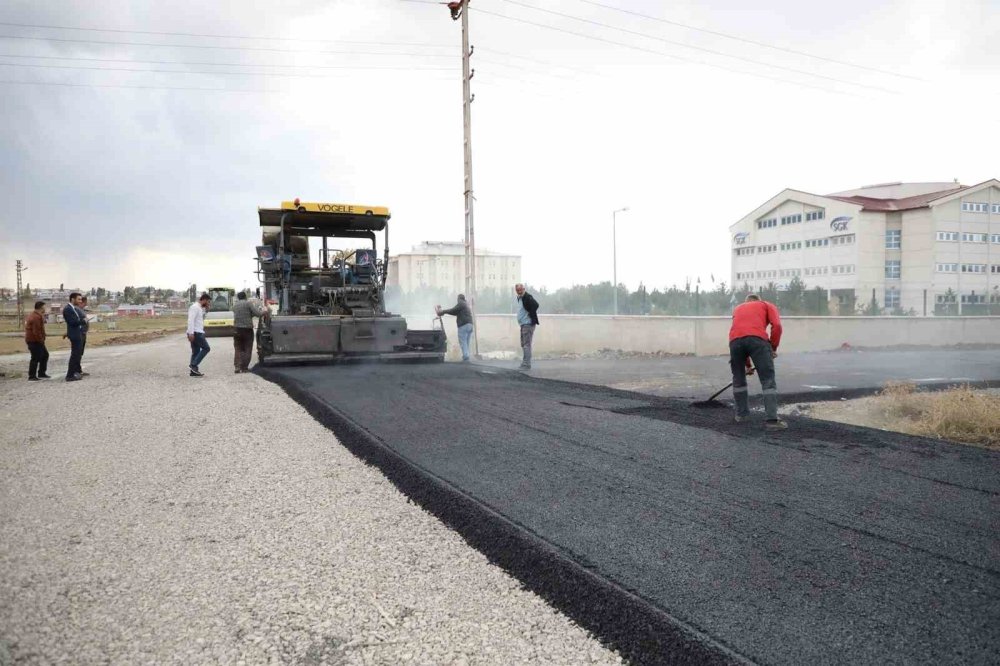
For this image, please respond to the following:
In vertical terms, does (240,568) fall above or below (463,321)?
below

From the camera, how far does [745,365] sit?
7562mm

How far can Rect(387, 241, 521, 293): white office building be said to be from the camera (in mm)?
66250

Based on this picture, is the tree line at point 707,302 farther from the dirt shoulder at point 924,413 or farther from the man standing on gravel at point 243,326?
the dirt shoulder at point 924,413

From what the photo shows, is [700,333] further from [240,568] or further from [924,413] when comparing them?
[240,568]

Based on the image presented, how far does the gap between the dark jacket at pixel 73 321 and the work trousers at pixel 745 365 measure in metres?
11.4

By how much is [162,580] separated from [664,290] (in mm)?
22084

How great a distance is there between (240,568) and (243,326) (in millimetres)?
10196

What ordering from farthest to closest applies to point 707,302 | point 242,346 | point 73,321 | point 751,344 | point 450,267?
point 450,267
point 707,302
point 242,346
point 73,321
point 751,344

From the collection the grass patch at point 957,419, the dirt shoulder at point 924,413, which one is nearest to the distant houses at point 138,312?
the dirt shoulder at point 924,413

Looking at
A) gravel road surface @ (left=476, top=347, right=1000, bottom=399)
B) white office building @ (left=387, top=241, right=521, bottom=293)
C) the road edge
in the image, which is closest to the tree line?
gravel road surface @ (left=476, top=347, right=1000, bottom=399)

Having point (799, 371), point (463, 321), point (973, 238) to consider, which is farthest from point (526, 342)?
point (973, 238)

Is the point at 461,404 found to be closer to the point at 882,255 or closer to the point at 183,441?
the point at 183,441

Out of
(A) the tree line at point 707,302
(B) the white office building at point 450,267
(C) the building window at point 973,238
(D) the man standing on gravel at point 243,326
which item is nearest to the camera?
(D) the man standing on gravel at point 243,326

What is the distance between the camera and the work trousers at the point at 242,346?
1317 centimetres
